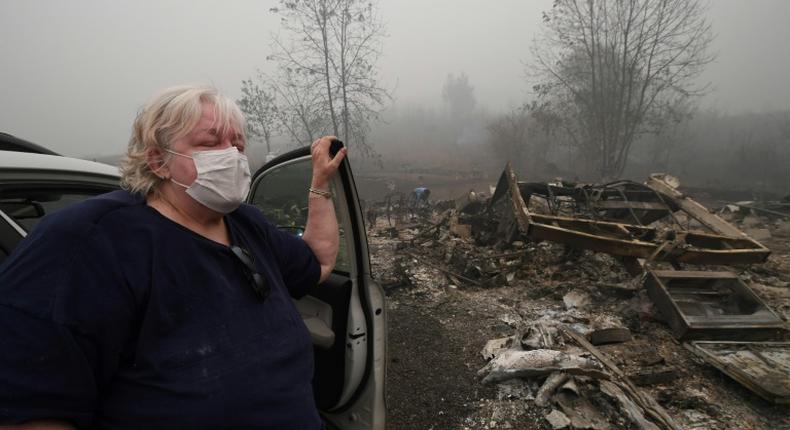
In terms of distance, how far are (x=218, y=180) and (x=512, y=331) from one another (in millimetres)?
4345

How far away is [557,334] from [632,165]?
107 feet

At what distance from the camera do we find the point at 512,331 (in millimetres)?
4738

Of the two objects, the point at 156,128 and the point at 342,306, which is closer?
the point at 156,128

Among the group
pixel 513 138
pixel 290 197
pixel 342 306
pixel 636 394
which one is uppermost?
pixel 513 138

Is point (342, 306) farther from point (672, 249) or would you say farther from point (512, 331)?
point (672, 249)

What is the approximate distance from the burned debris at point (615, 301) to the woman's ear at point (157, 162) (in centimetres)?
334

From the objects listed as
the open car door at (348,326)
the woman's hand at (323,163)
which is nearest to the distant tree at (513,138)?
the open car door at (348,326)

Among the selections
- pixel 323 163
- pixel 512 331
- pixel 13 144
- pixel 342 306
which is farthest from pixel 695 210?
pixel 13 144

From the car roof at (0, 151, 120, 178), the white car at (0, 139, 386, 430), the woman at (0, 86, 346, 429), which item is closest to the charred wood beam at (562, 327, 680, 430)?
the white car at (0, 139, 386, 430)

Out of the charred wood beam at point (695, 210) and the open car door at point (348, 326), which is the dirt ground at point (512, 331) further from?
the open car door at point (348, 326)

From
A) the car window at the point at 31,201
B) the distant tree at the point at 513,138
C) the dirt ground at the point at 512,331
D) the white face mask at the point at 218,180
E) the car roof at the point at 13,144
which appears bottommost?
the dirt ground at the point at 512,331

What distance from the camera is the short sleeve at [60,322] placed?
0.85 metres

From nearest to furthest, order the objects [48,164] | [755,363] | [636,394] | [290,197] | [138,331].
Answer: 1. [138,331]
2. [48,164]
3. [290,197]
4. [636,394]
5. [755,363]

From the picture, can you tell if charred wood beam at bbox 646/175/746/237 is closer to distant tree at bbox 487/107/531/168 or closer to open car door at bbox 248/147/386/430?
open car door at bbox 248/147/386/430
